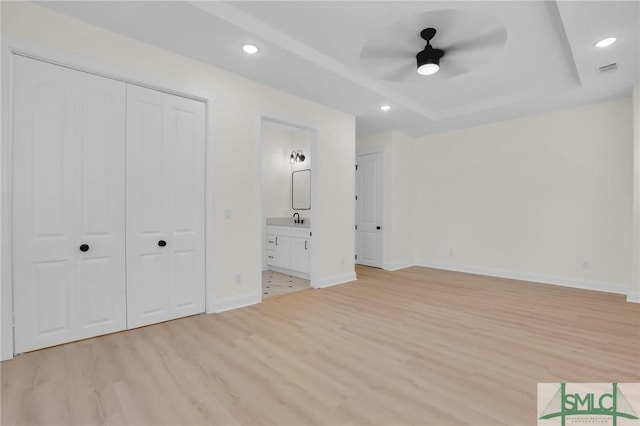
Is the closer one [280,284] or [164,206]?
[164,206]

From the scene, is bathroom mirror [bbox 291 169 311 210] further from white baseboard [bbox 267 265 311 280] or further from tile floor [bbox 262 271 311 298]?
tile floor [bbox 262 271 311 298]

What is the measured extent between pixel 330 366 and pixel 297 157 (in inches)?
188

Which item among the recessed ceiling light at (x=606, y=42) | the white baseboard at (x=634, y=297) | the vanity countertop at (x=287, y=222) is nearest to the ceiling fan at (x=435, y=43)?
the recessed ceiling light at (x=606, y=42)

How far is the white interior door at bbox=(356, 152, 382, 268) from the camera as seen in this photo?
6223 mm

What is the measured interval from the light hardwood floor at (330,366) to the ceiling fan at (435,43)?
278 cm

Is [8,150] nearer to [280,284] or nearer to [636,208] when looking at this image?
[280,284]

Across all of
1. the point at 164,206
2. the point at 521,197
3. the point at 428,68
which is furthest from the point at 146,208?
the point at 521,197

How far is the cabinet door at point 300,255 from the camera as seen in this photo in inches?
196

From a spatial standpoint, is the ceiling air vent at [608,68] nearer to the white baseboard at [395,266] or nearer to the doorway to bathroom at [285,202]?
the doorway to bathroom at [285,202]

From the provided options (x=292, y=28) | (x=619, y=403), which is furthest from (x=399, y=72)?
(x=619, y=403)

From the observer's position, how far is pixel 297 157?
20.9ft

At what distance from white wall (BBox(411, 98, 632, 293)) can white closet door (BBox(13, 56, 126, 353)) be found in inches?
218

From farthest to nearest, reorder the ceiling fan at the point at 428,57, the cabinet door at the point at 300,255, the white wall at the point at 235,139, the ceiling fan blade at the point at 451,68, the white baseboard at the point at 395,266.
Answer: the white baseboard at the point at 395,266 < the cabinet door at the point at 300,255 < the ceiling fan blade at the point at 451,68 < the ceiling fan at the point at 428,57 < the white wall at the point at 235,139

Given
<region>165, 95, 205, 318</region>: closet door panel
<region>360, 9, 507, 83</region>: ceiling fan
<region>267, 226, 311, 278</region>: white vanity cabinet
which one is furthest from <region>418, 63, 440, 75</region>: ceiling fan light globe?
<region>267, 226, 311, 278</region>: white vanity cabinet
